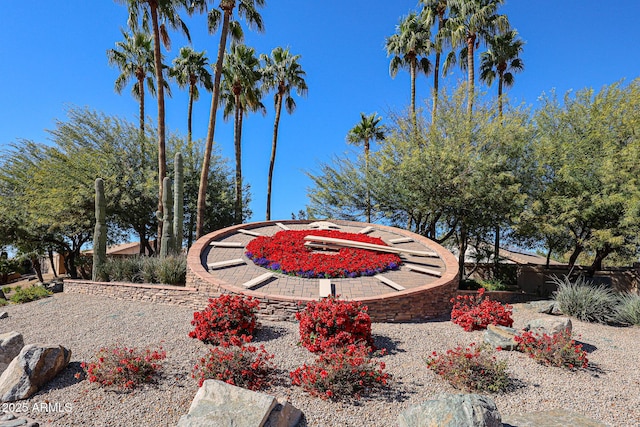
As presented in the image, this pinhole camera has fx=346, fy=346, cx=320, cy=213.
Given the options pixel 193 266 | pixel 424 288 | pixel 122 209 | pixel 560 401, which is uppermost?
pixel 122 209

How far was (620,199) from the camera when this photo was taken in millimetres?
10180

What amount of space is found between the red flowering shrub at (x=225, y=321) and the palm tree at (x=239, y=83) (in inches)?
538

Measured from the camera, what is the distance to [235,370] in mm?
4273

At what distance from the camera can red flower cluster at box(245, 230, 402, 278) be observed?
8.21 meters

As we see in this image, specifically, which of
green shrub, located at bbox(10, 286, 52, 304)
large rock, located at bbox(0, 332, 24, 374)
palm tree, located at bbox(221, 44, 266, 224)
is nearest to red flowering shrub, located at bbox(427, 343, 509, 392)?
large rock, located at bbox(0, 332, 24, 374)

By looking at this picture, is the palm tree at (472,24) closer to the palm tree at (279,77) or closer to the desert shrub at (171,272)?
the palm tree at (279,77)

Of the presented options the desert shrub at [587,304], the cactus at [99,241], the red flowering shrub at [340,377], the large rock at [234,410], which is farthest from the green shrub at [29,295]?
the desert shrub at [587,304]

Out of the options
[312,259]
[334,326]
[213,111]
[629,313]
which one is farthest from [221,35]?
[629,313]

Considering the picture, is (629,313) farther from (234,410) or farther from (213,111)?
(213,111)

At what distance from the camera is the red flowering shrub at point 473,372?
14.2 feet

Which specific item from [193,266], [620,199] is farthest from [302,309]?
[620,199]

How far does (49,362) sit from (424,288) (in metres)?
6.46

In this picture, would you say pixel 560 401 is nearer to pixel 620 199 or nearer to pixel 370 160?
pixel 620 199

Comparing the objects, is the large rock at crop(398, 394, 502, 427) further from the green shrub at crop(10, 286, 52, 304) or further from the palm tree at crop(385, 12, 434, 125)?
the palm tree at crop(385, 12, 434, 125)
